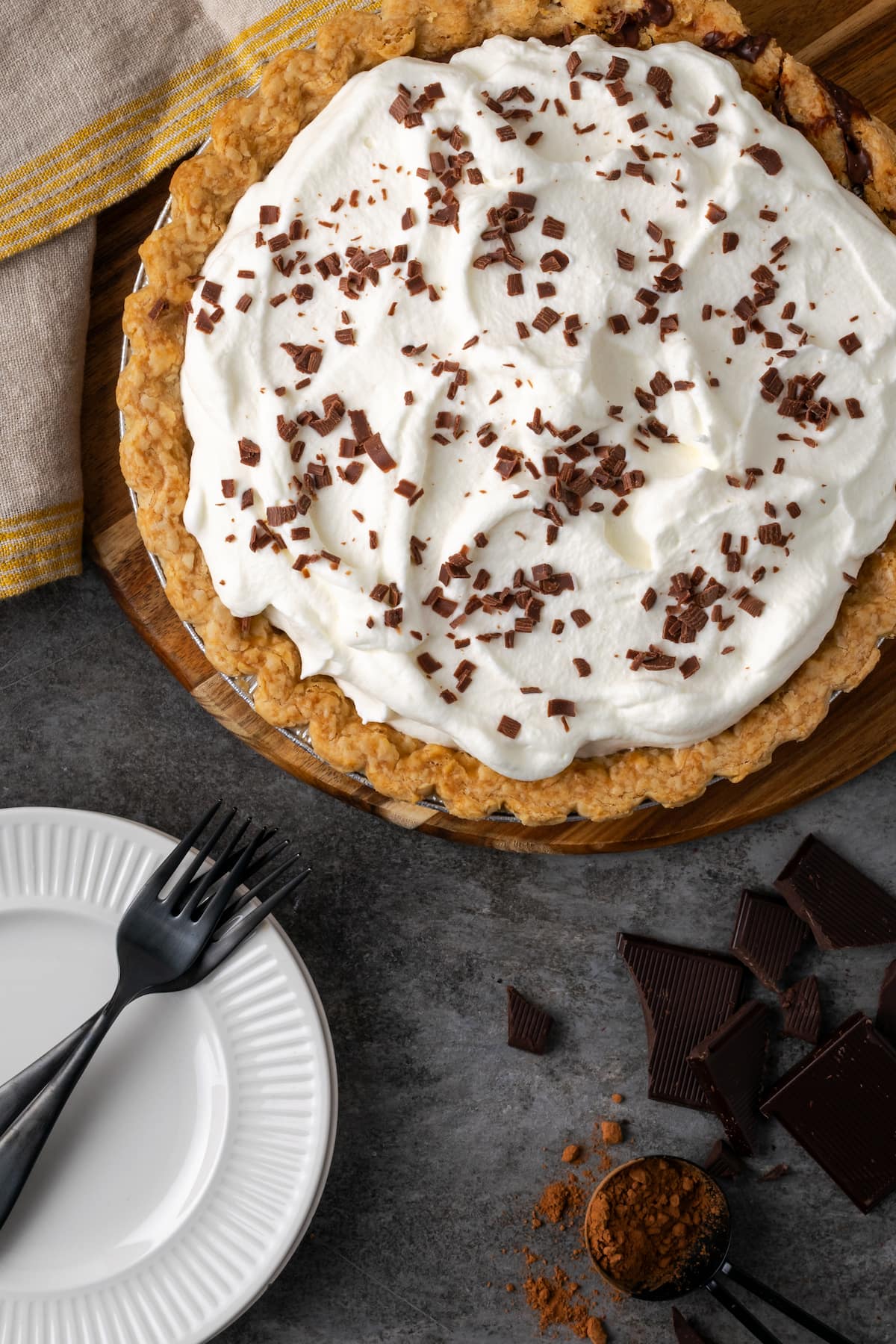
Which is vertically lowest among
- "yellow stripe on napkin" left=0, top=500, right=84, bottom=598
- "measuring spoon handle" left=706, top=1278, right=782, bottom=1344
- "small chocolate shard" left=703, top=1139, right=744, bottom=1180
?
"measuring spoon handle" left=706, top=1278, right=782, bottom=1344

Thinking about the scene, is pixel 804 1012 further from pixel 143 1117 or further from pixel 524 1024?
pixel 143 1117

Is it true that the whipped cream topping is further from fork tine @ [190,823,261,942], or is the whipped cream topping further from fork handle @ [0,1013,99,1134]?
fork handle @ [0,1013,99,1134]

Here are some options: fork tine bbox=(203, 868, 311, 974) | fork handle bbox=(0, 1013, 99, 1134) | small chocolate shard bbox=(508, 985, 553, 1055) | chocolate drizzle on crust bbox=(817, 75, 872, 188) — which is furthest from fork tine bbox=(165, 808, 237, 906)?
chocolate drizzle on crust bbox=(817, 75, 872, 188)

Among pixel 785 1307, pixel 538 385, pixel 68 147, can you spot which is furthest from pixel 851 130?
pixel 785 1307

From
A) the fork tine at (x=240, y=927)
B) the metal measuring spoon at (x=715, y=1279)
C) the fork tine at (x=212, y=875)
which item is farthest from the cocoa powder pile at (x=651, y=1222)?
the fork tine at (x=212, y=875)

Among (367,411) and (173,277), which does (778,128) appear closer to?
(367,411)

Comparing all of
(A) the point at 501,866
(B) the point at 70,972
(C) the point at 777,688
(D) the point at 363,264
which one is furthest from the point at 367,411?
(B) the point at 70,972

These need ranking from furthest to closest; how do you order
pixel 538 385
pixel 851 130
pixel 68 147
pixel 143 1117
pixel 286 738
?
pixel 143 1117 → pixel 286 738 → pixel 68 147 → pixel 851 130 → pixel 538 385
